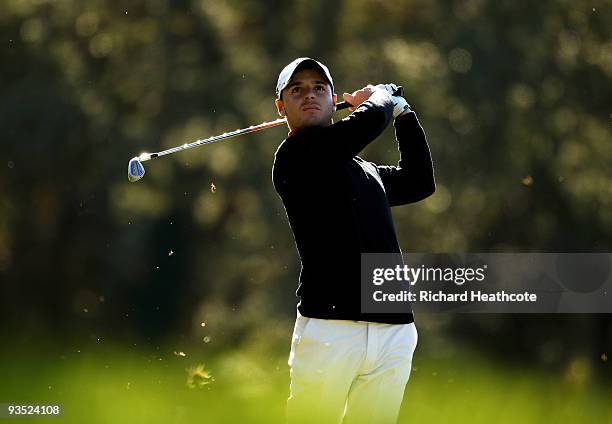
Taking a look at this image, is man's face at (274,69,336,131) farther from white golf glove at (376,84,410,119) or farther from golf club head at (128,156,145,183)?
golf club head at (128,156,145,183)

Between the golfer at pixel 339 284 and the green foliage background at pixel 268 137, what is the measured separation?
473 cm

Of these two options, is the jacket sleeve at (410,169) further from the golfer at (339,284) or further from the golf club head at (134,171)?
the golf club head at (134,171)

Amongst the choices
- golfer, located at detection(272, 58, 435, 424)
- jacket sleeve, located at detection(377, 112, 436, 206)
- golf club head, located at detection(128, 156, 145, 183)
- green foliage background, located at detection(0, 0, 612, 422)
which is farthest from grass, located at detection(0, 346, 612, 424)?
golfer, located at detection(272, 58, 435, 424)

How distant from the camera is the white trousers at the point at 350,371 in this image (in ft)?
9.59

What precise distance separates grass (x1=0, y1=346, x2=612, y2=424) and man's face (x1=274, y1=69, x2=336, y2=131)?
2.91 metres

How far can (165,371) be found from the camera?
7047 mm

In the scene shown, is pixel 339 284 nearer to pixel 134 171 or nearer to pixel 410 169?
pixel 410 169

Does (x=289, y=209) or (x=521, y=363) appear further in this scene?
(x=521, y=363)

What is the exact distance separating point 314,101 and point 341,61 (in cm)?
498

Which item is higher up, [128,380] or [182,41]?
[182,41]

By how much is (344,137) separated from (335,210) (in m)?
0.18

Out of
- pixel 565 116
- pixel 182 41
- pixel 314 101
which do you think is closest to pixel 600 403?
pixel 565 116

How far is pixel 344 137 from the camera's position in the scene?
2.93 metres

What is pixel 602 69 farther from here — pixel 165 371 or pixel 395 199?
pixel 395 199
